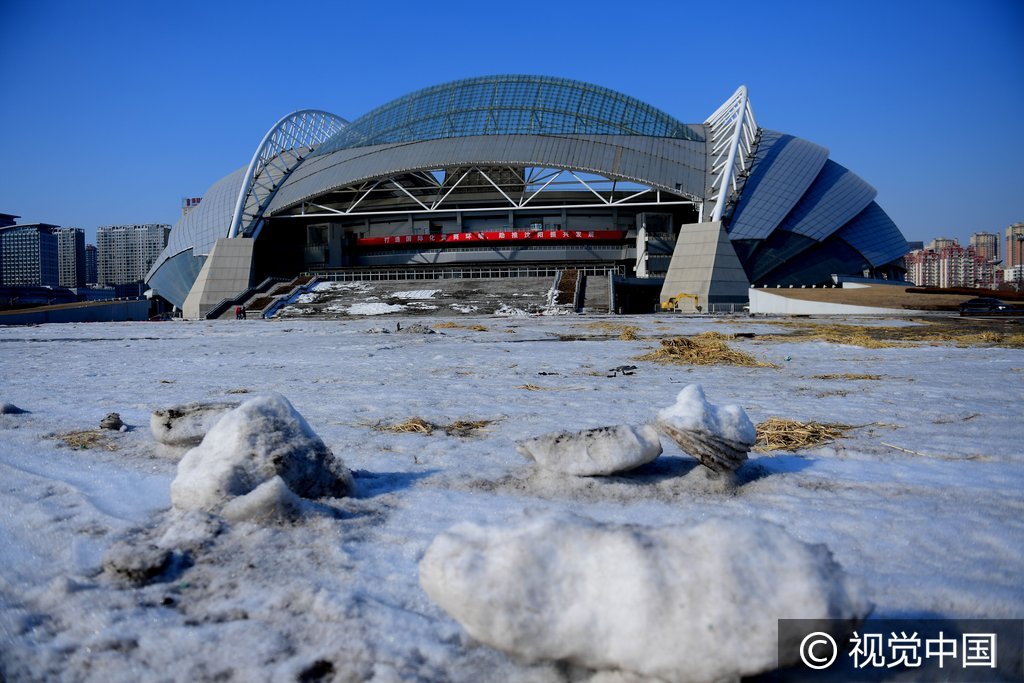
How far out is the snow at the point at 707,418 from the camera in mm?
3264

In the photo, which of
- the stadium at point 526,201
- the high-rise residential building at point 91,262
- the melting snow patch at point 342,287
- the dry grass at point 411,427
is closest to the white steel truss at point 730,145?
the stadium at point 526,201

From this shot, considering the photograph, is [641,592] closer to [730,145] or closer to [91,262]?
[730,145]

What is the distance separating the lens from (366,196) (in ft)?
164

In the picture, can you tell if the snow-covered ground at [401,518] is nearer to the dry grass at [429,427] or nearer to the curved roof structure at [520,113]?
the dry grass at [429,427]

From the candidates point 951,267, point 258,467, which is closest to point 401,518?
point 258,467

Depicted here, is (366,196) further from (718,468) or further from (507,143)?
(718,468)

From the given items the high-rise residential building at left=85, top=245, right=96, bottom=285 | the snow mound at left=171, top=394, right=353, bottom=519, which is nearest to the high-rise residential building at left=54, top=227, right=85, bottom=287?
the high-rise residential building at left=85, top=245, right=96, bottom=285

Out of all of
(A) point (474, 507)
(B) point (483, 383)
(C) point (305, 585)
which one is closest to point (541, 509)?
(A) point (474, 507)

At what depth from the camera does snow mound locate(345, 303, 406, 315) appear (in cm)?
3344

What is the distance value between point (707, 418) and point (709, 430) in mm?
67

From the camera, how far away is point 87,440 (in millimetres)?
4324

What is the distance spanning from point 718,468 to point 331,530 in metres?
1.82

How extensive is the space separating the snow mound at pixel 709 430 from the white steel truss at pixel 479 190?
42229 mm

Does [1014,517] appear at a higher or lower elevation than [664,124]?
lower
